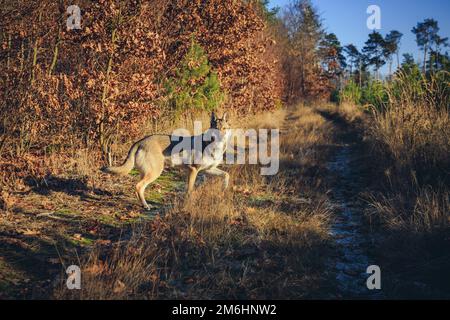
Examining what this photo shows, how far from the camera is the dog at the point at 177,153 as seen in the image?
22.8 ft

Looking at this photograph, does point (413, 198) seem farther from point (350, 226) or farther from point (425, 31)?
point (425, 31)

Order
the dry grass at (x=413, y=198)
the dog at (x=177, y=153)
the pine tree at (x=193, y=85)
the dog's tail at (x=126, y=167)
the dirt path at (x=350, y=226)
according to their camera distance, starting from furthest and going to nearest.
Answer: the pine tree at (x=193, y=85), the dog at (x=177, y=153), the dog's tail at (x=126, y=167), the dry grass at (x=413, y=198), the dirt path at (x=350, y=226)

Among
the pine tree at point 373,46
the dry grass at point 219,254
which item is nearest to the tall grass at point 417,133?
the dry grass at point 219,254

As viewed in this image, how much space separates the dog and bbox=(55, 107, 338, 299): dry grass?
2.22 feet

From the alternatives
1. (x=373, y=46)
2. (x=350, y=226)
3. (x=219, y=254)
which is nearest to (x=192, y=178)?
(x=219, y=254)

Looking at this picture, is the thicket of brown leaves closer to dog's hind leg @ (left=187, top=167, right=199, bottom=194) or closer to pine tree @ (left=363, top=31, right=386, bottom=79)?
dog's hind leg @ (left=187, top=167, right=199, bottom=194)

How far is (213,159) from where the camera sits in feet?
24.6

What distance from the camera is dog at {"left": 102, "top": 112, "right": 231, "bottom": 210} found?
6957 mm

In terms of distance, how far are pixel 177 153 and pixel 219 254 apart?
137 inches

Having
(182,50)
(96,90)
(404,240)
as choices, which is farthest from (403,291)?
(182,50)

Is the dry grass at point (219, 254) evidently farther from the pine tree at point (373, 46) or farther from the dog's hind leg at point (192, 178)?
the pine tree at point (373, 46)

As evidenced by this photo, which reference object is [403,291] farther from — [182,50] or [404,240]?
[182,50]

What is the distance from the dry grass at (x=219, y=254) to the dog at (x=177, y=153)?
68 centimetres

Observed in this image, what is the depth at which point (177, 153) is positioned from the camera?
7.53 metres
